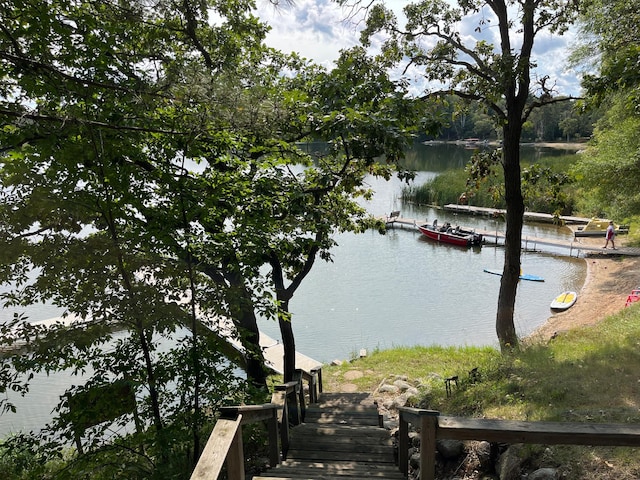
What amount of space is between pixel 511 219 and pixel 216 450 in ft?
22.0

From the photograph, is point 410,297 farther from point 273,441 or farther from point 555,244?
point 273,441

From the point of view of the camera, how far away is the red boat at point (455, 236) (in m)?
24.0

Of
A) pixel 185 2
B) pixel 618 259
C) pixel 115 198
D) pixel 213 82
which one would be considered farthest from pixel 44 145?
pixel 618 259

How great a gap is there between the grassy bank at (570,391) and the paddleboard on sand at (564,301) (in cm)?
696

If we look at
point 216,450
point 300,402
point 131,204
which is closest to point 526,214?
point 300,402

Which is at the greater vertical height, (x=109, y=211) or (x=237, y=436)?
(x=109, y=211)

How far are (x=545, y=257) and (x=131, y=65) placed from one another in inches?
871

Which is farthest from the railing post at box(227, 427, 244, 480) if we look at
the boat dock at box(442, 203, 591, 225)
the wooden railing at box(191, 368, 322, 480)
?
the boat dock at box(442, 203, 591, 225)

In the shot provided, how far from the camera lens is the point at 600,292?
16094 millimetres

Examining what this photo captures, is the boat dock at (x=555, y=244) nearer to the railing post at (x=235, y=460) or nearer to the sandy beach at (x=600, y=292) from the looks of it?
the sandy beach at (x=600, y=292)

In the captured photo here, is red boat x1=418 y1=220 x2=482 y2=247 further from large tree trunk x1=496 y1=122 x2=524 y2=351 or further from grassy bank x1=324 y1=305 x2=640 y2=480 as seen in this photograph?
large tree trunk x1=496 y1=122 x2=524 y2=351

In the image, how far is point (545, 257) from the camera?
22172 mm

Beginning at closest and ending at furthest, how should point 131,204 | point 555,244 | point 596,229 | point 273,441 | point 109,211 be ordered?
point 109,211
point 273,441
point 131,204
point 555,244
point 596,229

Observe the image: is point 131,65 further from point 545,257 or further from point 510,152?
point 545,257
